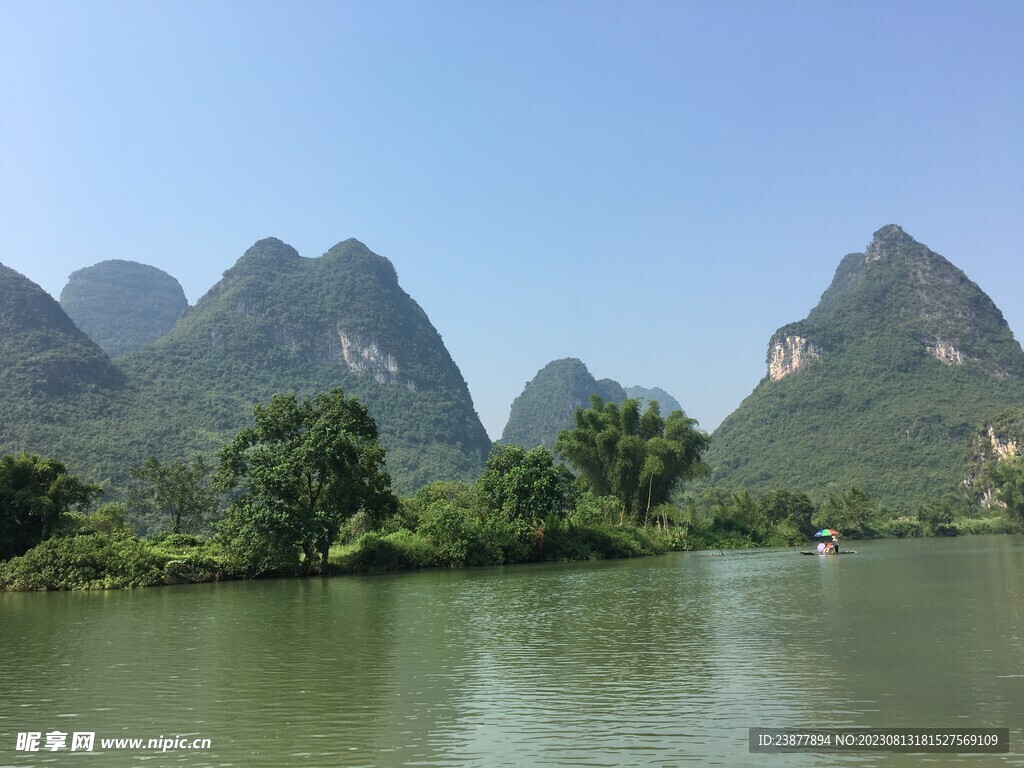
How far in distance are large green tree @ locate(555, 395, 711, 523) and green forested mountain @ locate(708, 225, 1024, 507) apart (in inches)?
2427

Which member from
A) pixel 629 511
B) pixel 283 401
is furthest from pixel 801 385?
pixel 283 401

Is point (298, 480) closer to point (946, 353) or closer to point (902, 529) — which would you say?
point (902, 529)

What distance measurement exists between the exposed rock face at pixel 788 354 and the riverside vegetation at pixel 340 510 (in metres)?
101

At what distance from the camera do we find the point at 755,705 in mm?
8945

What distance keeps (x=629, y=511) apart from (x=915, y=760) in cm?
5086

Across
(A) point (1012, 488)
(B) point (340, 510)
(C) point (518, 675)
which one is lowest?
(C) point (518, 675)

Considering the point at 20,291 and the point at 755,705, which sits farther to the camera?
the point at 20,291

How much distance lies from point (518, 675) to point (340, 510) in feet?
80.5

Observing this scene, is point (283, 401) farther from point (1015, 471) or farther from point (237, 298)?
point (237, 298)

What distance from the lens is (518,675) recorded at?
11.1 m

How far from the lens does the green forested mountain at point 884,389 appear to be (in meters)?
122

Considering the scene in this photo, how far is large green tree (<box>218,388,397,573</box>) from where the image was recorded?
104 ft

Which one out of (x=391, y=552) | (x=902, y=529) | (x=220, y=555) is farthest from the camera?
(x=902, y=529)

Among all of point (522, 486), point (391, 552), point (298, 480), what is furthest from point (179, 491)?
point (522, 486)
